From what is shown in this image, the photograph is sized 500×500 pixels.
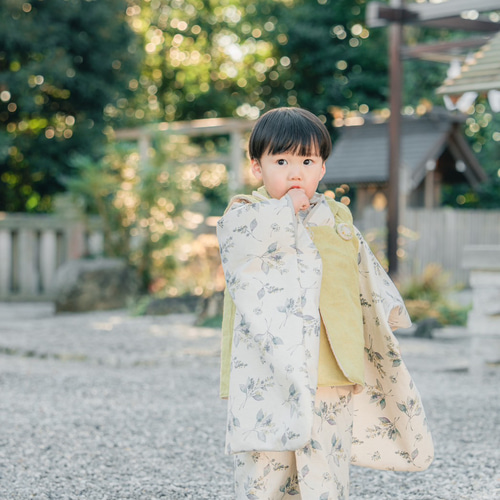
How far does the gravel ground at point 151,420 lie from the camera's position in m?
3.06

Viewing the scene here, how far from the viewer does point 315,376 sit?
2.10 meters

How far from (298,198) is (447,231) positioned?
13031 millimetres

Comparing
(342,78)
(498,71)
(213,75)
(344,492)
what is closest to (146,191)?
(498,71)

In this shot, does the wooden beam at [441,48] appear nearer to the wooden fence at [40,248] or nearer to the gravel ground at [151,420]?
the wooden fence at [40,248]

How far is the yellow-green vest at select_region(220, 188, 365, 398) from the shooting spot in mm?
2146

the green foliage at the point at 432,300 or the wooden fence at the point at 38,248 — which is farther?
the wooden fence at the point at 38,248

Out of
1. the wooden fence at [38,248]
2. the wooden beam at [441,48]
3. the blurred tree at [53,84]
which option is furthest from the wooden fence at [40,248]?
the wooden beam at [441,48]

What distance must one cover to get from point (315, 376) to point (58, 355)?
4.63 metres

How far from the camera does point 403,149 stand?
15648 millimetres

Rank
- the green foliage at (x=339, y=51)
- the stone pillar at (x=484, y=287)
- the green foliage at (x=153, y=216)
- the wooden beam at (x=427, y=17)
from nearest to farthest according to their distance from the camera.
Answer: the stone pillar at (x=484, y=287)
the wooden beam at (x=427, y=17)
the green foliage at (x=153, y=216)
the green foliage at (x=339, y=51)

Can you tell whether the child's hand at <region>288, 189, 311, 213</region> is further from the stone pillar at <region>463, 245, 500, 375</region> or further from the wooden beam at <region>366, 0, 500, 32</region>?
the wooden beam at <region>366, 0, 500, 32</region>

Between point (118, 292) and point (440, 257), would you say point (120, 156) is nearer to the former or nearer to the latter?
point (118, 292)

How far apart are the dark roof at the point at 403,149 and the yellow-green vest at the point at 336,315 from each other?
12.7 meters

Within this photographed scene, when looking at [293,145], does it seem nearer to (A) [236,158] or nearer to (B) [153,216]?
(B) [153,216]
